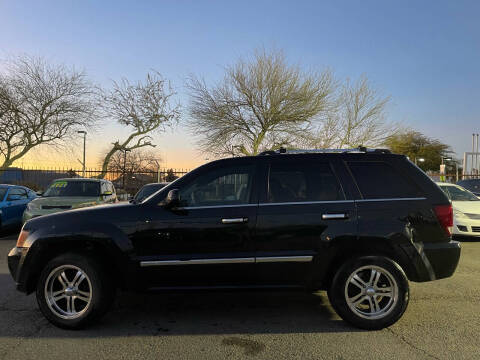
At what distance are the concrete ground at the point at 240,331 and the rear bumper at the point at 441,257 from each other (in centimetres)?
62

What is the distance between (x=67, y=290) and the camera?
3.70 meters

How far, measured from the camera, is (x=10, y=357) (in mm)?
3062

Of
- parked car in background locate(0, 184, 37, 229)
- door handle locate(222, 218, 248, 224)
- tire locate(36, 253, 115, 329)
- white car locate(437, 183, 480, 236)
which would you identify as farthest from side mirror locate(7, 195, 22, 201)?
white car locate(437, 183, 480, 236)

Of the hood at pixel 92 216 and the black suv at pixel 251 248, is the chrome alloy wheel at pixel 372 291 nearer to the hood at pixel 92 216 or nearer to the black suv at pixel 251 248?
the black suv at pixel 251 248

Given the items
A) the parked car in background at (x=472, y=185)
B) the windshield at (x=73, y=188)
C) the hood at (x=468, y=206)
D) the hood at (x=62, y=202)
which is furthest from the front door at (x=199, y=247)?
the parked car in background at (x=472, y=185)

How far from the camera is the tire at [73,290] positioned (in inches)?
144

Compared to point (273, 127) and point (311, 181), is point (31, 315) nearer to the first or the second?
point (311, 181)

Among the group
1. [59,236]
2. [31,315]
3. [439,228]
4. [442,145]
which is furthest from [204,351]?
[442,145]

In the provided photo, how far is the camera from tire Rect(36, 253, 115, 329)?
3646mm

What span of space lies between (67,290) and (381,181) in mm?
3605

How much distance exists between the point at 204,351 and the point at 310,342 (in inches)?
40.3

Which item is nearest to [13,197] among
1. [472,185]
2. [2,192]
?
[2,192]

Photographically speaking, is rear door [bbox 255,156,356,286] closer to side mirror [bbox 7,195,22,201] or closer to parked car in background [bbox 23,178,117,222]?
parked car in background [bbox 23,178,117,222]

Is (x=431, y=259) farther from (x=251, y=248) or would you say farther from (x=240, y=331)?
(x=240, y=331)
